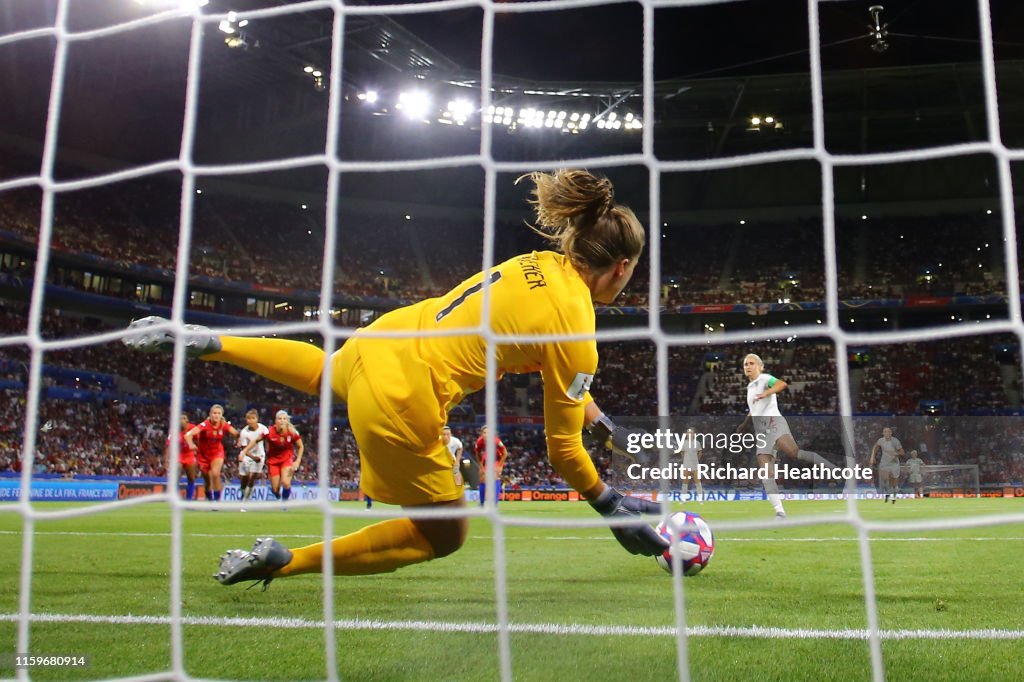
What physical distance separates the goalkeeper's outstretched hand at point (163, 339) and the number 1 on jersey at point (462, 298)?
2.44 ft

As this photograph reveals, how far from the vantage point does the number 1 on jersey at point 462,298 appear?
8.82 feet

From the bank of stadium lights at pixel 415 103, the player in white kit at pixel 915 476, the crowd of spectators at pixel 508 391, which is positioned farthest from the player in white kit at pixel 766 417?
the bank of stadium lights at pixel 415 103

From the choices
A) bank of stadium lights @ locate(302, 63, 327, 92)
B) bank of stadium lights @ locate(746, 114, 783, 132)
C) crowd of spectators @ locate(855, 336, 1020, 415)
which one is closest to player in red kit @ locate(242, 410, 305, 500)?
bank of stadium lights @ locate(302, 63, 327, 92)

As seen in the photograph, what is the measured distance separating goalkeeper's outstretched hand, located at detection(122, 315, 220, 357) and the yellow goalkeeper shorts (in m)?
0.45

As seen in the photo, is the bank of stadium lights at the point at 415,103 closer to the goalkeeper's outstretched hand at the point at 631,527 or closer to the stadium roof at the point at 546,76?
the stadium roof at the point at 546,76

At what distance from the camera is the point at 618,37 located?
64.5 ft

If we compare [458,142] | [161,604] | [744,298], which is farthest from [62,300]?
[161,604]

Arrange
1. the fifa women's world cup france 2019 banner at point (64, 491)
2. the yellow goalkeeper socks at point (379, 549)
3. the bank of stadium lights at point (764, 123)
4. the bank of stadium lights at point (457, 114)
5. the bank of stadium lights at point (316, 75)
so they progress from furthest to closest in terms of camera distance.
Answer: the bank of stadium lights at point (764, 123)
the bank of stadium lights at point (457, 114)
the bank of stadium lights at point (316, 75)
the fifa women's world cup france 2019 banner at point (64, 491)
the yellow goalkeeper socks at point (379, 549)

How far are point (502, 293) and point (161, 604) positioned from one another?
2.15m

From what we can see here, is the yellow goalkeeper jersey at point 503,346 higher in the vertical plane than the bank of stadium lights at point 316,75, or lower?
lower

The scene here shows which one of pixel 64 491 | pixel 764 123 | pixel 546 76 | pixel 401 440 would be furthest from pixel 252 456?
pixel 764 123

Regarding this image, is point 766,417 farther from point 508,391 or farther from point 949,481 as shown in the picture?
point 508,391

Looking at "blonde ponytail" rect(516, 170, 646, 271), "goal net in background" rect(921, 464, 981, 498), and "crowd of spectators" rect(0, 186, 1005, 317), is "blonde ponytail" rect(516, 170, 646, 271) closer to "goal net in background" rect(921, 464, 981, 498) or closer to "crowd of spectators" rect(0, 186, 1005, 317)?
"goal net in background" rect(921, 464, 981, 498)

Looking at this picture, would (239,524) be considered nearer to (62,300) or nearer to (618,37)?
(618,37)
